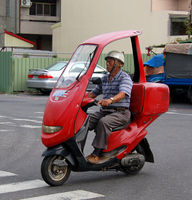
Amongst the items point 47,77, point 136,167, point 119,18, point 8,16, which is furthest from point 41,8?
point 136,167

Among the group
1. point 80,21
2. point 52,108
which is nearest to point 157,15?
point 80,21

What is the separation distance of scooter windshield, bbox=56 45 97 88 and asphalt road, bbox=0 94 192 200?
4.04 ft

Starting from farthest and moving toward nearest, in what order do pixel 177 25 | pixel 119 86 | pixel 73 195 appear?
pixel 177 25 < pixel 119 86 < pixel 73 195

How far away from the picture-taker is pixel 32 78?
2520cm

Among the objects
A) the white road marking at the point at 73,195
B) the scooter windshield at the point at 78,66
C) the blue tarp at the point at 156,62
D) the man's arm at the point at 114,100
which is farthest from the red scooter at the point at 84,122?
the blue tarp at the point at 156,62

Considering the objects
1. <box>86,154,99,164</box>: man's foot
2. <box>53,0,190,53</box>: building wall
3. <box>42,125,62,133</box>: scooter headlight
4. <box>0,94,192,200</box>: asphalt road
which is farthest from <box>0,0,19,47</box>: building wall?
<box>42,125,62,133</box>: scooter headlight

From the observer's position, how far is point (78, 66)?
745cm

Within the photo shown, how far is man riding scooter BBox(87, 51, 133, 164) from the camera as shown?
727cm

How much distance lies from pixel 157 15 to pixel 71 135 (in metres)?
35.7

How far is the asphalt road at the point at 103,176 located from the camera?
6.68 meters

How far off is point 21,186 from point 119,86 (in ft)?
5.55

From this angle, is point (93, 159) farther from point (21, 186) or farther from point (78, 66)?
point (78, 66)

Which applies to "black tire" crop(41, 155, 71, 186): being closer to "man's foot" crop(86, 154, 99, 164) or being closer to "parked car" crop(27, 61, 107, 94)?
"man's foot" crop(86, 154, 99, 164)

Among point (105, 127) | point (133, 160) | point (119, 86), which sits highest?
point (119, 86)
